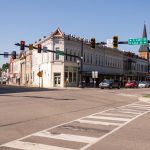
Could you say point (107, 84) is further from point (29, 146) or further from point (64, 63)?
point (29, 146)

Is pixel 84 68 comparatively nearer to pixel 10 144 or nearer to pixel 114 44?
pixel 114 44

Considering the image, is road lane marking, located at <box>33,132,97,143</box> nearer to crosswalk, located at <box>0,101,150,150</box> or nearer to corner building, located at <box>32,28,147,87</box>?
crosswalk, located at <box>0,101,150,150</box>

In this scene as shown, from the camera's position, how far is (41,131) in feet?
39.2

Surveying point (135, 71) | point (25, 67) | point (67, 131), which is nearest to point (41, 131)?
point (67, 131)

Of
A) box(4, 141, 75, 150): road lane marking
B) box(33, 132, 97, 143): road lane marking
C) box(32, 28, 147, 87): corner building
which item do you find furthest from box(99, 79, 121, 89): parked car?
box(4, 141, 75, 150): road lane marking

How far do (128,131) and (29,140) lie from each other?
3786 mm

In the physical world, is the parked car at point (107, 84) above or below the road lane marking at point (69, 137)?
above

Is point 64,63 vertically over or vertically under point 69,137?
over

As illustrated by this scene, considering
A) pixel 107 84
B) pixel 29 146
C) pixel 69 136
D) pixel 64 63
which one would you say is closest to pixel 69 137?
pixel 69 136

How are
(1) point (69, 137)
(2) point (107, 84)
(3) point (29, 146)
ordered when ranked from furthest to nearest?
(2) point (107, 84), (1) point (69, 137), (3) point (29, 146)

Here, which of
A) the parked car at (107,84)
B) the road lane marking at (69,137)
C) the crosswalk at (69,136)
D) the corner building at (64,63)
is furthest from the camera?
the corner building at (64,63)

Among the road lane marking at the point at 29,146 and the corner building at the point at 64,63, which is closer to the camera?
the road lane marking at the point at 29,146

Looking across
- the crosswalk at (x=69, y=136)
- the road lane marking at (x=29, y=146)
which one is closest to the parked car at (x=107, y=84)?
the crosswalk at (x=69, y=136)

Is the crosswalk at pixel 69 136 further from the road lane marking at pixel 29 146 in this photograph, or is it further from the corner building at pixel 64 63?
the corner building at pixel 64 63
